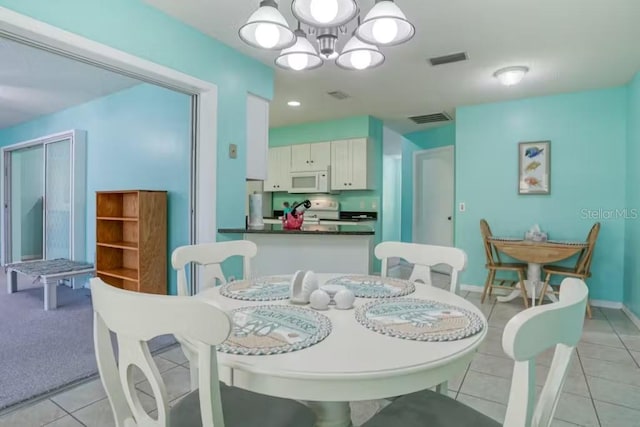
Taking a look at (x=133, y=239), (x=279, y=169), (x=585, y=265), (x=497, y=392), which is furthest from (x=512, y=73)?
(x=133, y=239)

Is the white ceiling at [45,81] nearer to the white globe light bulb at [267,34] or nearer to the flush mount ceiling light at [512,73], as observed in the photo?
the white globe light bulb at [267,34]

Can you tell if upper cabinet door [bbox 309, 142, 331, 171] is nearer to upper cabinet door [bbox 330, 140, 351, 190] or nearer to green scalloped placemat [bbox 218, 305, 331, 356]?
upper cabinet door [bbox 330, 140, 351, 190]

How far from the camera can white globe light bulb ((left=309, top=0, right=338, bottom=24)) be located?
1.47 meters

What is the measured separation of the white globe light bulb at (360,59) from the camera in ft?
6.20

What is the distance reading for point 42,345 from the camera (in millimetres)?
2615

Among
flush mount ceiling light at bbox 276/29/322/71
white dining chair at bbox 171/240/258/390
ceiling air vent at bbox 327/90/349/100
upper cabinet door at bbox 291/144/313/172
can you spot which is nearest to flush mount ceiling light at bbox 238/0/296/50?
flush mount ceiling light at bbox 276/29/322/71

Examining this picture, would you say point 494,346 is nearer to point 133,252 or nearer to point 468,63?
point 468,63

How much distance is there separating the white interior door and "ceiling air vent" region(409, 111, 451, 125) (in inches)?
19.4

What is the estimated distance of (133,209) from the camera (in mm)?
3857

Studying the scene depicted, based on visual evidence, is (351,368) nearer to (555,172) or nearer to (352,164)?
(555,172)

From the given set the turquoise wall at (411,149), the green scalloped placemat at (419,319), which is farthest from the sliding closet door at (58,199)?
the turquoise wall at (411,149)

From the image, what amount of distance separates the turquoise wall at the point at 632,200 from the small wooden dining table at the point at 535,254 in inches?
15.8

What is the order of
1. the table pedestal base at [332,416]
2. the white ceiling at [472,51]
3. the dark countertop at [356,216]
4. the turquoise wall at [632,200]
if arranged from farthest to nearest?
the dark countertop at [356,216], the turquoise wall at [632,200], the white ceiling at [472,51], the table pedestal base at [332,416]

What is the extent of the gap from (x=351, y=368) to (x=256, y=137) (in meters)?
2.73
